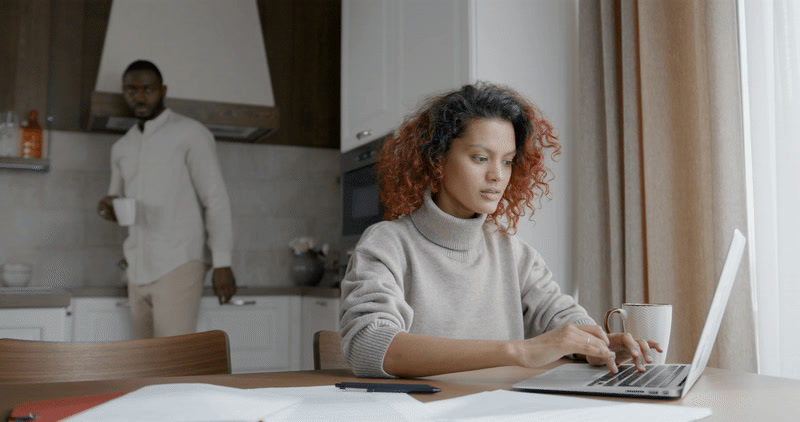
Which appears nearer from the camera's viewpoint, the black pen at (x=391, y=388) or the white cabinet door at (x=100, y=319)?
the black pen at (x=391, y=388)

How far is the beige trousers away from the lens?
297 centimetres

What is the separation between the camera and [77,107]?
349 centimetres

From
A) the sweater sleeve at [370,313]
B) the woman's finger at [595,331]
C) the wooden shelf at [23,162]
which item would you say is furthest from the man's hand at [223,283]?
the woman's finger at [595,331]

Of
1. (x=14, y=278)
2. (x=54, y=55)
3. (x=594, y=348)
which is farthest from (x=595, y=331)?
(x=54, y=55)

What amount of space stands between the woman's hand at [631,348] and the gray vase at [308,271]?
261cm

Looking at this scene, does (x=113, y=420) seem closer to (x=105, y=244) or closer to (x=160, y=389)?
(x=160, y=389)

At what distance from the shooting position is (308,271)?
3.66m

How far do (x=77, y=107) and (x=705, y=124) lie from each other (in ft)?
9.27

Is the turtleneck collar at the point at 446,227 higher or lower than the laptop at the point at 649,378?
higher

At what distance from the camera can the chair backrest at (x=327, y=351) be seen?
1.36m

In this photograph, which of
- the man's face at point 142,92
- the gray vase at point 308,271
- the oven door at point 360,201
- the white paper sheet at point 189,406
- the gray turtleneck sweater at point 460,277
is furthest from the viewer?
the gray vase at point 308,271

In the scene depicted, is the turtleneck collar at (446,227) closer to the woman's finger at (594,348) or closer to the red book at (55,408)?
the woman's finger at (594,348)

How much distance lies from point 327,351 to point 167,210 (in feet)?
6.29

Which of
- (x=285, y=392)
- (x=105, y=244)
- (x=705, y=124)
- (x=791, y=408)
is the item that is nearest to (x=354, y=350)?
(x=285, y=392)
